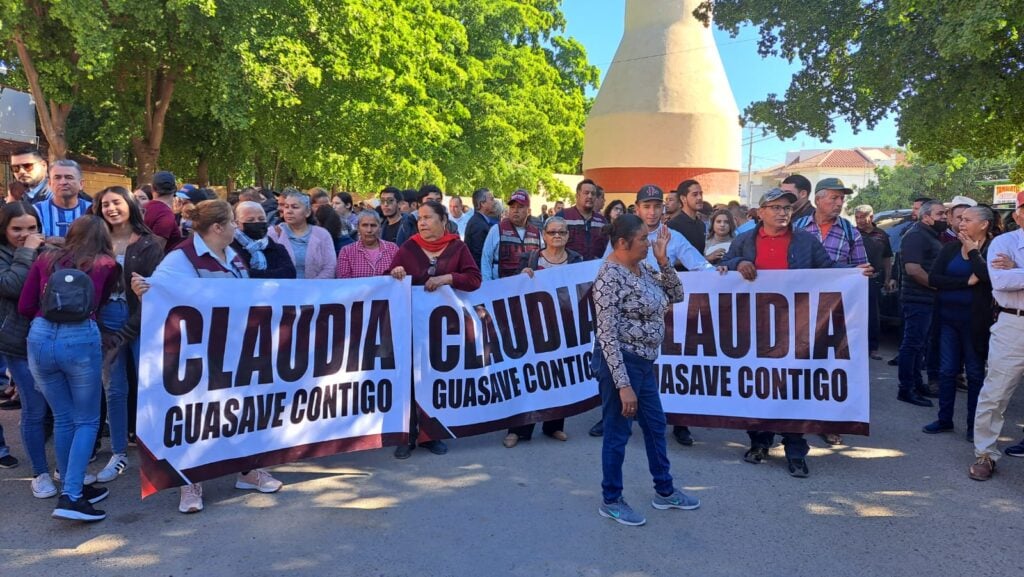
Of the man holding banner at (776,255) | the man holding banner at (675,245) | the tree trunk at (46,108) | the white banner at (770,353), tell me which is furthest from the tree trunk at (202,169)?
the man holding banner at (776,255)

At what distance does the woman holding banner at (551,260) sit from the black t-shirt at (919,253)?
343 cm

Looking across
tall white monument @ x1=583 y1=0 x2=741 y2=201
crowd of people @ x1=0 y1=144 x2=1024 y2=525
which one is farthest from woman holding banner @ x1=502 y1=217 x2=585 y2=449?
tall white monument @ x1=583 y1=0 x2=741 y2=201

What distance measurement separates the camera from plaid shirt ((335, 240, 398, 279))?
5562 millimetres

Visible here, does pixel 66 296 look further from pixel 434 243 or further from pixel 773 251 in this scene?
pixel 773 251

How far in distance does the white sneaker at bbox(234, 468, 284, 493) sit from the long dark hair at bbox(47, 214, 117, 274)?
5.07 ft

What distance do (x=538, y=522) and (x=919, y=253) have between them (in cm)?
498

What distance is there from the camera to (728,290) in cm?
Result: 525

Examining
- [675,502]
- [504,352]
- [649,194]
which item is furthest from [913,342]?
[504,352]

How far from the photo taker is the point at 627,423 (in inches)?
156

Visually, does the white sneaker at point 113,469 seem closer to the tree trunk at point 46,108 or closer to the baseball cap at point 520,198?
the baseball cap at point 520,198

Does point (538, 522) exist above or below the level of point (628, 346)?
below

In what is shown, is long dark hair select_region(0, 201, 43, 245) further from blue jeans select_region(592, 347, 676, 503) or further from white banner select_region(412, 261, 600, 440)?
blue jeans select_region(592, 347, 676, 503)

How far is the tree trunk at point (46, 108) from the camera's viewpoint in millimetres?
15858

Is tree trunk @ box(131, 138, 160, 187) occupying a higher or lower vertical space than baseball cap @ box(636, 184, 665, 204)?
higher
